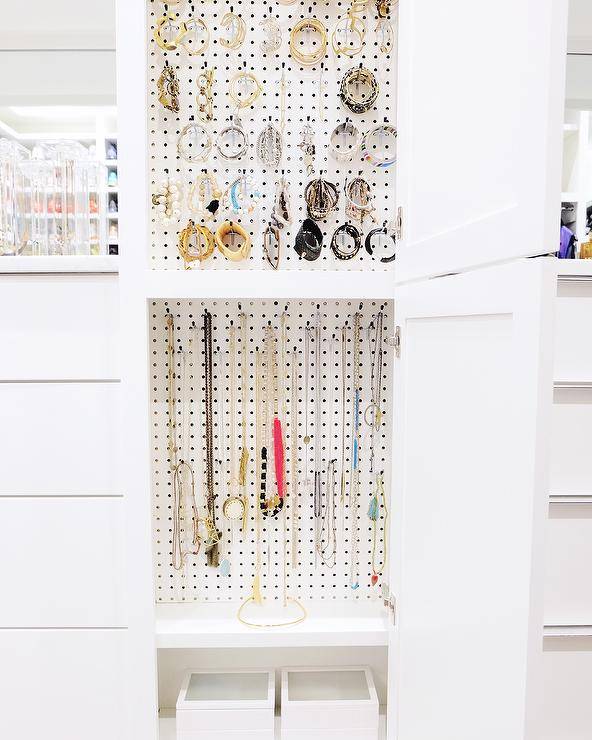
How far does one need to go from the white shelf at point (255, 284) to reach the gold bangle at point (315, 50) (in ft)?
1.45

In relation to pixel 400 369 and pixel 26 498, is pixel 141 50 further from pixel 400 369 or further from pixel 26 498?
pixel 26 498

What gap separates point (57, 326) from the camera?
1047 mm

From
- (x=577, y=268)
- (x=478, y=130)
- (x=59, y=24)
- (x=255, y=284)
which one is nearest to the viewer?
(x=478, y=130)

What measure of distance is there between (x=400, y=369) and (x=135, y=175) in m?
0.60

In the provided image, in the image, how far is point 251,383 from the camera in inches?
48.7

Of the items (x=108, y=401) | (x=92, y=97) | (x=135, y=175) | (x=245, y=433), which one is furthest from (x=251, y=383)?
(x=92, y=97)

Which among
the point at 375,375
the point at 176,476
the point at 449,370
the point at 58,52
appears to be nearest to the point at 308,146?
the point at 375,375

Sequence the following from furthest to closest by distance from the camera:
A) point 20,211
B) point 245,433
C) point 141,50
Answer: point 245,433, point 20,211, point 141,50

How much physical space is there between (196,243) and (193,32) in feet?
1.38

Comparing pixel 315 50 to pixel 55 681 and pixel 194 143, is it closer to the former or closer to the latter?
pixel 194 143

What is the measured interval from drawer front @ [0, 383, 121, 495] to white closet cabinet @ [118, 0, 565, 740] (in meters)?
0.06

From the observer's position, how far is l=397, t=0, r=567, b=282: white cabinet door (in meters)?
0.55

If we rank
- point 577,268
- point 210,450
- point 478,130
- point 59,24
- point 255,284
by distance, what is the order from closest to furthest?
1. point 478,130
2. point 577,268
3. point 255,284
4. point 210,450
5. point 59,24

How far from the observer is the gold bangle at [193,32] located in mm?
1110
